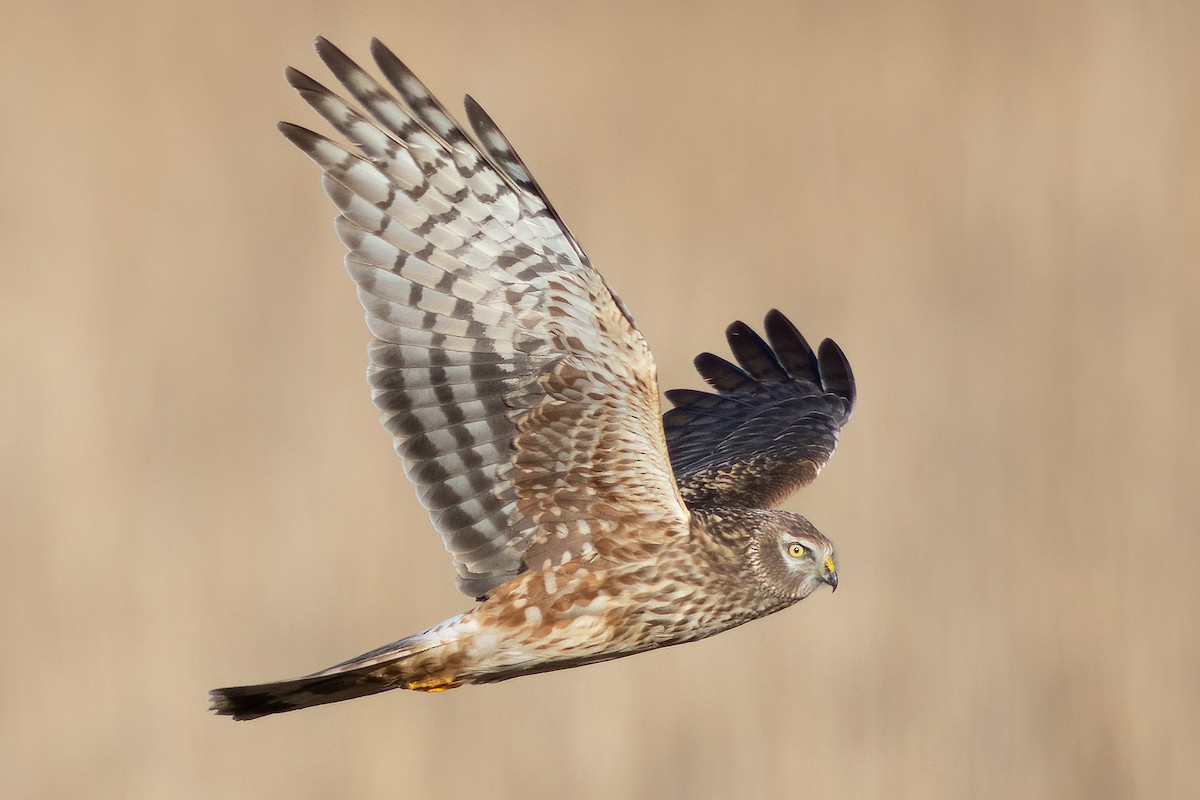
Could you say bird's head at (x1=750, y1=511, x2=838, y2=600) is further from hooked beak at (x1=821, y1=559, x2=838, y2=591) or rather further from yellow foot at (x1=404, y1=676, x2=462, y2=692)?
yellow foot at (x1=404, y1=676, x2=462, y2=692)

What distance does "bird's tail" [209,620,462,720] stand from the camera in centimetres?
381

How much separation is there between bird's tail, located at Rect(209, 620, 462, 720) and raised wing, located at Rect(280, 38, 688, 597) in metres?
0.23

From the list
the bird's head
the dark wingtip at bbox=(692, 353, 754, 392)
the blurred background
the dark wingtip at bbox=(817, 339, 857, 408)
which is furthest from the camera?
the blurred background

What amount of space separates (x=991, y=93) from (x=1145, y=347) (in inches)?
47.0

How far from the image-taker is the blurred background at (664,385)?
20.1ft

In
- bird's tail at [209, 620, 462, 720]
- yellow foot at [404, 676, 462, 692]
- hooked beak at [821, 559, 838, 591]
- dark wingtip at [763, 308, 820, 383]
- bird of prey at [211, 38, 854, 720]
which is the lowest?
yellow foot at [404, 676, 462, 692]

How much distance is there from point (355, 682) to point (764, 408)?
218 centimetres

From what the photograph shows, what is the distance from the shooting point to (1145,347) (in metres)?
6.70

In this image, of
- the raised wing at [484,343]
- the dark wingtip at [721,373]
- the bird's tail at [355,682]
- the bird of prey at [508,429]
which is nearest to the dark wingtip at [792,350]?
the dark wingtip at [721,373]

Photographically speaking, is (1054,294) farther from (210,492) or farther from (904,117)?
(210,492)

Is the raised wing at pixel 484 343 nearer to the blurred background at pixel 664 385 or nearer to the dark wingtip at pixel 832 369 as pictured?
the dark wingtip at pixel 832 369

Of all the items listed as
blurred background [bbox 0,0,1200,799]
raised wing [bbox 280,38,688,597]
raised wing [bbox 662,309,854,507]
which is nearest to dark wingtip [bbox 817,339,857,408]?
raised wing [bbox 662,309,854,507]

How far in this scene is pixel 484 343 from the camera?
12.9ft

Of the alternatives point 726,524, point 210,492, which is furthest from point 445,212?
point 210,492
